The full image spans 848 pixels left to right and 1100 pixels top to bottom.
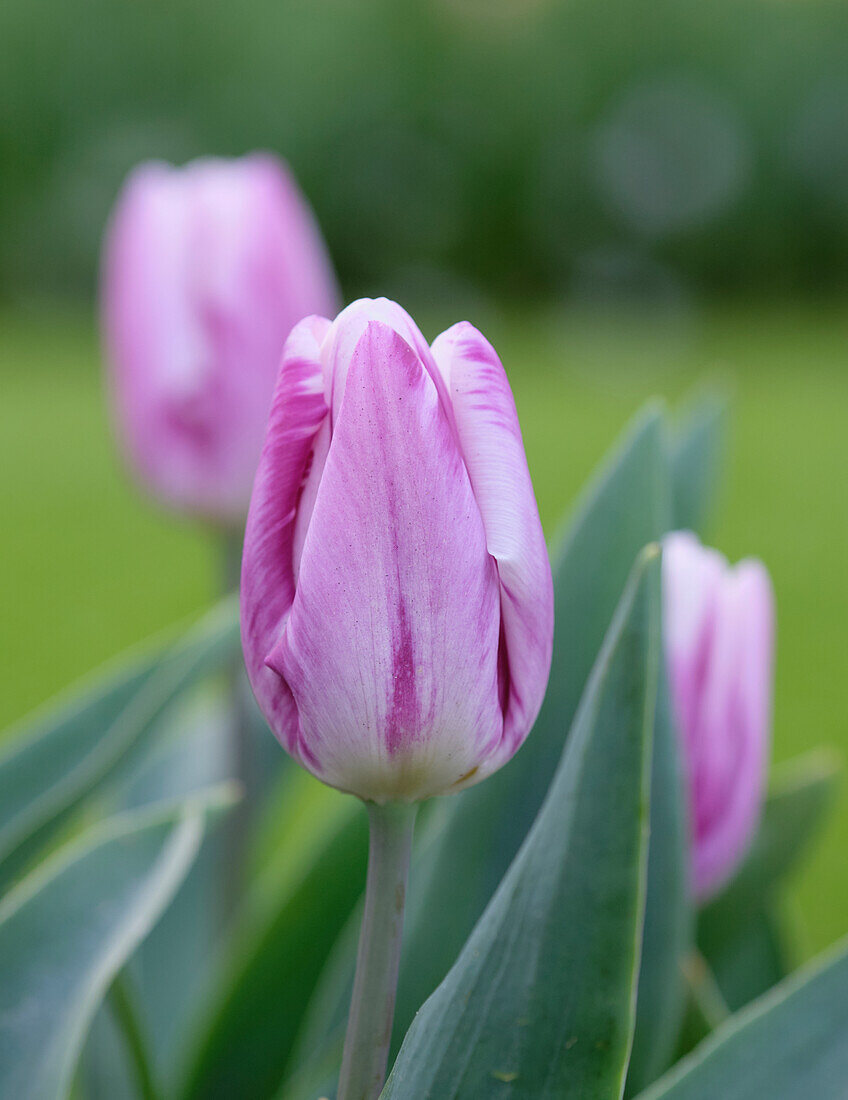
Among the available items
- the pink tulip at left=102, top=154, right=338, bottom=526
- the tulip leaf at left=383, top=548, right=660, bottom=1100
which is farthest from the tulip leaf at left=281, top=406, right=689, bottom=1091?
the pink tulip at left=102, top=154, right=338, bottom=526

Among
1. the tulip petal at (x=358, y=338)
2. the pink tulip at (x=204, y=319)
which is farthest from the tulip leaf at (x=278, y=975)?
the tulip petal at (x=358, y=338)

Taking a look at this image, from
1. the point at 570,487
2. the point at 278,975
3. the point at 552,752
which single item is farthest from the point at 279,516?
the point at 570,487

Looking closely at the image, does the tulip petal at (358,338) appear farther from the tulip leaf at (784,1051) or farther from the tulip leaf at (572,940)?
the tulip leaf at (784,1051)

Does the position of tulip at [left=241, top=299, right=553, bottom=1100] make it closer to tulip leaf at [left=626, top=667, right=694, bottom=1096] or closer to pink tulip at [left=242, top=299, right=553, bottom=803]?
pink tulip at [left=242, top=299, right=553, bottom=803]

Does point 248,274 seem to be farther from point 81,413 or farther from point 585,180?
point 585,180

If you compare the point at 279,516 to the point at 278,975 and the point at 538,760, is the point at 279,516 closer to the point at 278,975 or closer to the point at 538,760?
the point at 538,760

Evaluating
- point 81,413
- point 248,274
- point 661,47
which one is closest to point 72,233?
point 81,413
